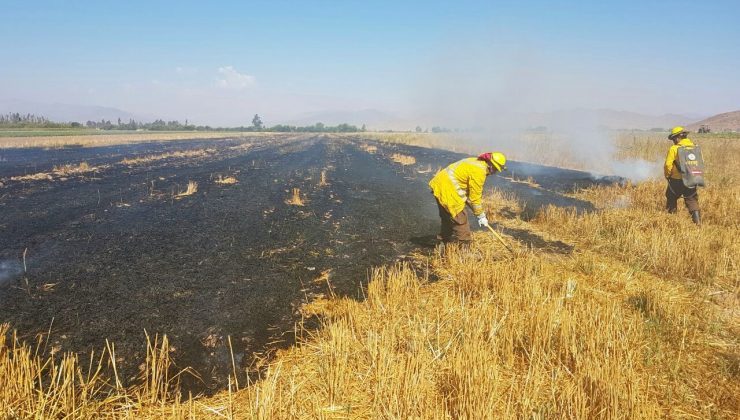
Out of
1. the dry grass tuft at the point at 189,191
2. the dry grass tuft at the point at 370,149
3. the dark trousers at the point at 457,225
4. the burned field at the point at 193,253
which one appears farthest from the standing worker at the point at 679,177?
the dry grass tuft at the point at 370,149

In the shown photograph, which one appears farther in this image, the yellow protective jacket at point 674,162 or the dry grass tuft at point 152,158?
the dry grass tuft at point 152,158

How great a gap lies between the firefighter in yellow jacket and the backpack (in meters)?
5.23

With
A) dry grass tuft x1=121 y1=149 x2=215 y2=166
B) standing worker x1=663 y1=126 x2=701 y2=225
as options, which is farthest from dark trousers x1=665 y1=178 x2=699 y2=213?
dry grass tuft x1=121 y1=149 x2=215 y2=166

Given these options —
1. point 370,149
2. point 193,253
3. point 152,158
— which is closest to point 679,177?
point 193,253

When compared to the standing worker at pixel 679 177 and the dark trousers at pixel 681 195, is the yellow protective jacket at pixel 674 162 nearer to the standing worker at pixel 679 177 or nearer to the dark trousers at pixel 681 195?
the standing worker at pixel 679 177

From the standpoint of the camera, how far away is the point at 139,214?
10.0m

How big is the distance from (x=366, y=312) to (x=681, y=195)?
916 centimetres

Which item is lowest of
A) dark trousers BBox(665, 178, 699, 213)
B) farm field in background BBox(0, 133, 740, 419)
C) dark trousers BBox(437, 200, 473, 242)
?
farm field in background BBox(0, 133, 740, 419)

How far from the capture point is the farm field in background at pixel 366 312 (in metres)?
2.98

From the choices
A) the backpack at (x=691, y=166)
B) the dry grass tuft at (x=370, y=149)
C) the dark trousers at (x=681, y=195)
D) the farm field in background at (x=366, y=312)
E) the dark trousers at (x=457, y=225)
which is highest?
the dry grass tuft at (x=370, y=149)

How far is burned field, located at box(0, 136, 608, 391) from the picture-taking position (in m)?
4.38

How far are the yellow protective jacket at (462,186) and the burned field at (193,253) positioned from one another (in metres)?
1.49

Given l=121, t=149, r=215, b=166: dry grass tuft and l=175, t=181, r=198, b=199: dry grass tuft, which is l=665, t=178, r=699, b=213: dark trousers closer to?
l=175, t=181, r=198, b=199: dry grass tuft

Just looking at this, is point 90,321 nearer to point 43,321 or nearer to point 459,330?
point 43,321
